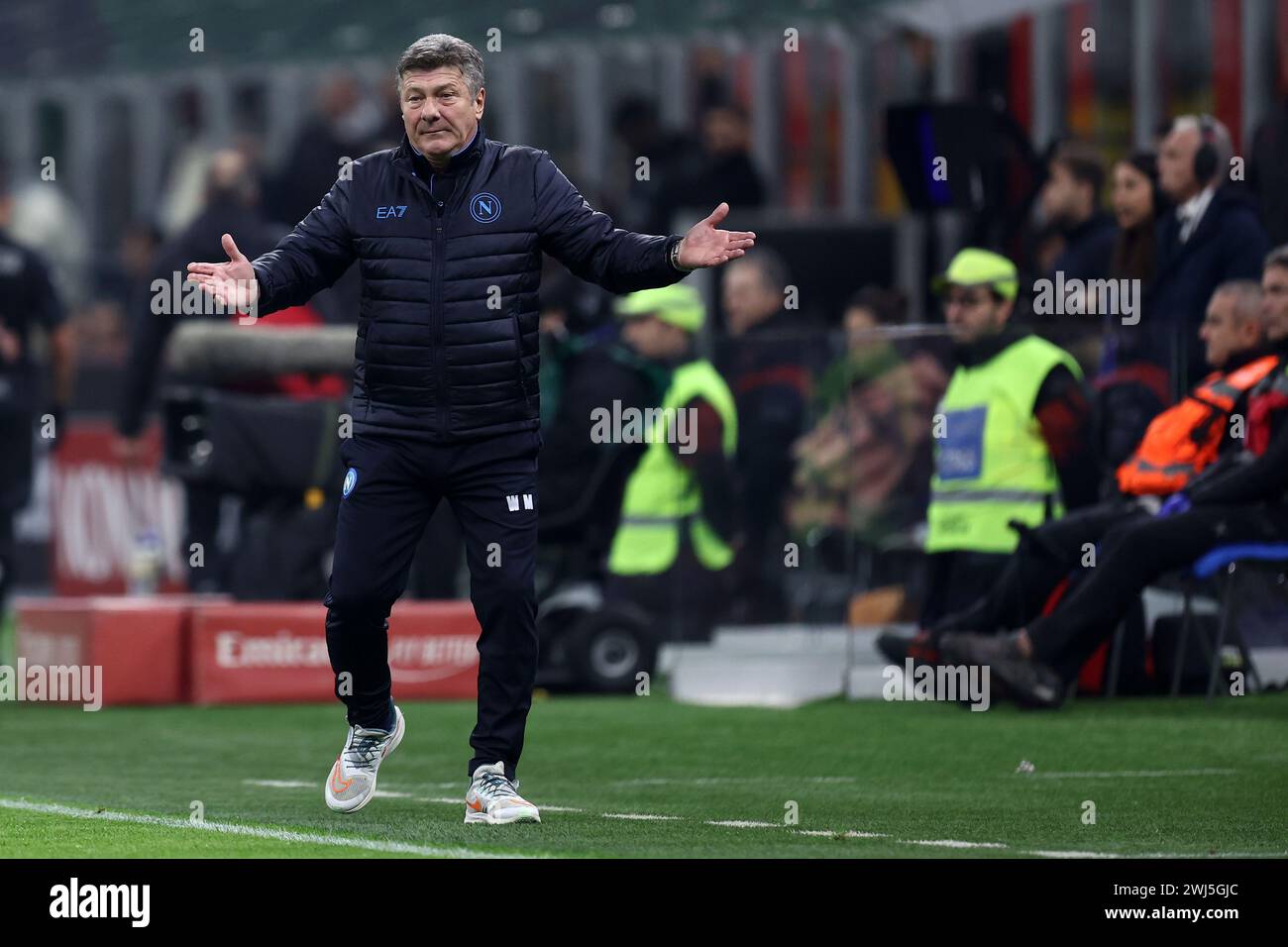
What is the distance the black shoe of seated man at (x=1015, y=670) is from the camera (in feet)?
35.9

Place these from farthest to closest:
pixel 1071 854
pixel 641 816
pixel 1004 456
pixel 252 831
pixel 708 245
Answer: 1. pixel 1004 456
2. pixel 641 816
3. pixel 708 245
4. pixel 252 831
5. pixel 1071 854

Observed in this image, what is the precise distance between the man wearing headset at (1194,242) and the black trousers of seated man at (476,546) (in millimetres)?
4701

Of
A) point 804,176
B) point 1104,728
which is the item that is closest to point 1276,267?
point 1104,728

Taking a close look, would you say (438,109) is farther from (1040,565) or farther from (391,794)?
(1040,565)

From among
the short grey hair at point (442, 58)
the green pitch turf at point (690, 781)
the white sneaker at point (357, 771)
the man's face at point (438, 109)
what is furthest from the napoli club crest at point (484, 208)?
the green pitch turf at point (690, 781)

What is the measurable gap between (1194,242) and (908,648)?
212 cm

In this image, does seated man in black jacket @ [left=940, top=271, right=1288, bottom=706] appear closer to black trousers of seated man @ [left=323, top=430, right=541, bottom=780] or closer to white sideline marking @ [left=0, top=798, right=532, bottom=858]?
black trousers of seated man @ [left=323, top=430, right=541, bottom=780]

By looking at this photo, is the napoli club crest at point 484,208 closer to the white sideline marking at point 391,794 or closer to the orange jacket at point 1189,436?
the white sideline marking at point 391,794

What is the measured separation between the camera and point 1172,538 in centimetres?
1078

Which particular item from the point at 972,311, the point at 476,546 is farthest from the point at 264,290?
the point at 972,311

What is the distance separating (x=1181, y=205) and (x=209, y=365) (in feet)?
16.3
